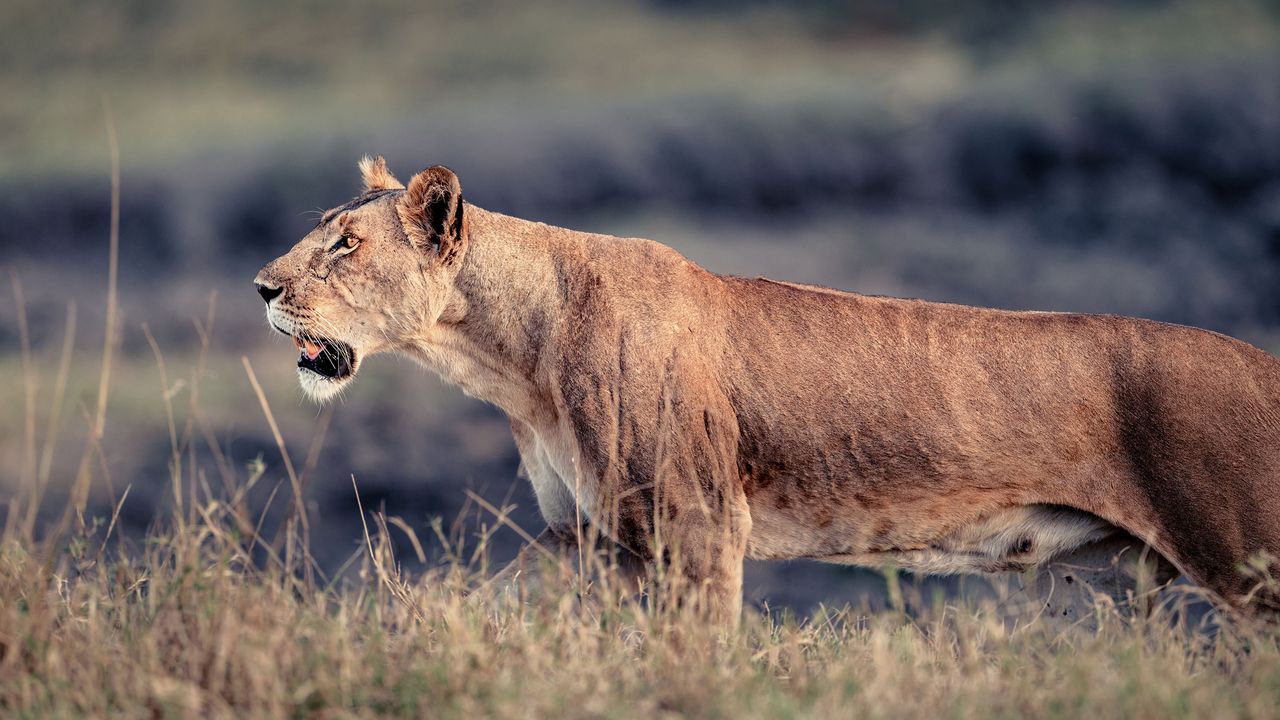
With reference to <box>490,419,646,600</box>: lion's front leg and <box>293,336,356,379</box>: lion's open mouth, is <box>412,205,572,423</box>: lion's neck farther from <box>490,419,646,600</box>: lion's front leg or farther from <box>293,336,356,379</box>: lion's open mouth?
<box>293,336,356,379</box>: lion's open mouth

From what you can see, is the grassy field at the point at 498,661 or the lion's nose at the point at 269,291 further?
the lion's nose at the point at 269,291

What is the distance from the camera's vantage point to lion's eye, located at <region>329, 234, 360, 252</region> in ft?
20.7

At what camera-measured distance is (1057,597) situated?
660 cm

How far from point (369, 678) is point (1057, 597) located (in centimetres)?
322

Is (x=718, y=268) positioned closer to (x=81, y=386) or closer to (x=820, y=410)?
(x=81, y=386)

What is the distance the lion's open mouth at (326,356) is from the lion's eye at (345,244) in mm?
370

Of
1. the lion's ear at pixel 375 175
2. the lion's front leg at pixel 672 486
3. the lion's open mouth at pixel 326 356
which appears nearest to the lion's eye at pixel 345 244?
the lion's open mouth at pixel 326 356

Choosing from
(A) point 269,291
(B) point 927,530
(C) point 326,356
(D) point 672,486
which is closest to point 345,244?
(A) point 269,291

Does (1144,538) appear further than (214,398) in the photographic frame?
No

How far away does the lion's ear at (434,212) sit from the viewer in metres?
6.22

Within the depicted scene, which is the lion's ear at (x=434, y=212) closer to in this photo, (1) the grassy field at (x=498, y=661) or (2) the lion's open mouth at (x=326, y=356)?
(2) the lion's open mouth at (x=326, y=356)

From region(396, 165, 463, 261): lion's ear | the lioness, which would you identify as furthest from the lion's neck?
region(396, 165, 463, 261): lion's ear

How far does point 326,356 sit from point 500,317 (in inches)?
29.5

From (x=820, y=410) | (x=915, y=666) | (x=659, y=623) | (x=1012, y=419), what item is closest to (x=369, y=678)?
(x=659, y=623)
